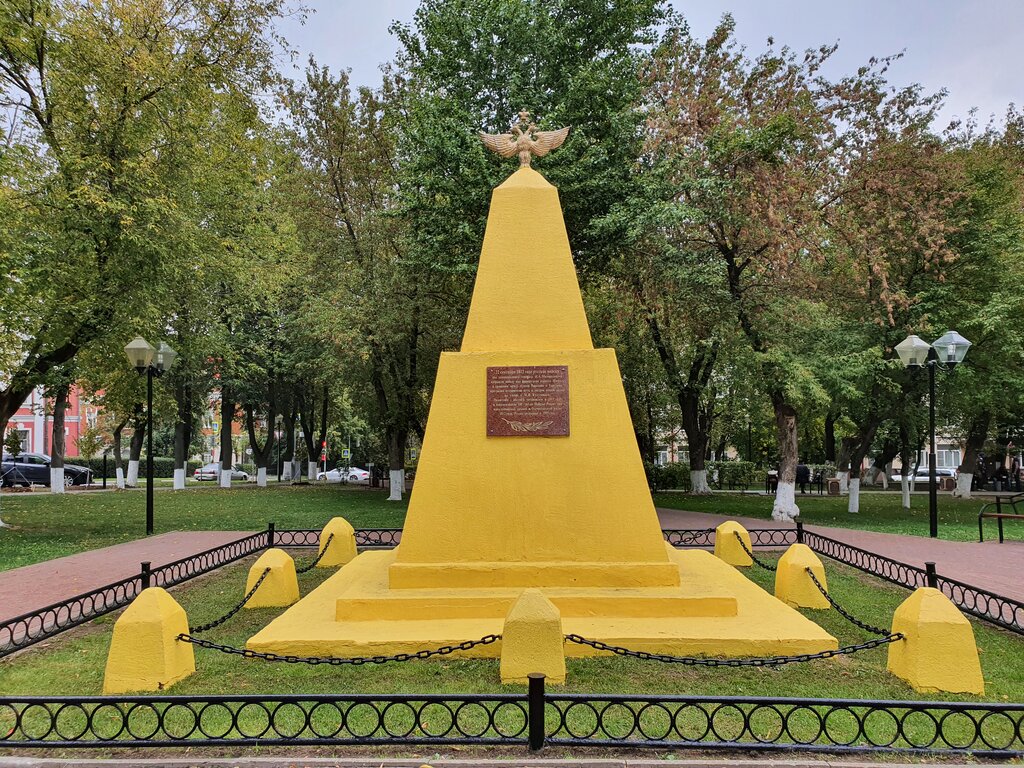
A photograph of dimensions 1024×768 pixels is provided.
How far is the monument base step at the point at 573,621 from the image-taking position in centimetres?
589

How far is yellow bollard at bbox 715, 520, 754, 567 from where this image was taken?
35.0 feet

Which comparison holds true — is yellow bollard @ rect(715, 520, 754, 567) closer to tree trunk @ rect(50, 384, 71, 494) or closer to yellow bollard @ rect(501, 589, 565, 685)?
yellow bollard @ rect(501, 589, 565, 685)

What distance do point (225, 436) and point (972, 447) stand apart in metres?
31.1

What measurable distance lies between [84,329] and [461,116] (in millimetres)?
9318

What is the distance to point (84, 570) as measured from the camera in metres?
10.7

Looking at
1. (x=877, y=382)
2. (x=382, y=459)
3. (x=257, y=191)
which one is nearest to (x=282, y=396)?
(x=382, y=459)

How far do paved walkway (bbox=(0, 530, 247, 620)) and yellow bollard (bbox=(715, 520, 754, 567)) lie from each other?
9.20m

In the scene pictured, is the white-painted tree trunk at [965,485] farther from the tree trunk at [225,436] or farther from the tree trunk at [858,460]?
the tree trunk at [225,436]

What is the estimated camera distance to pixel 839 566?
10625 millimetres

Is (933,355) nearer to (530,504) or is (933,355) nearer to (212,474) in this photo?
(530,504)

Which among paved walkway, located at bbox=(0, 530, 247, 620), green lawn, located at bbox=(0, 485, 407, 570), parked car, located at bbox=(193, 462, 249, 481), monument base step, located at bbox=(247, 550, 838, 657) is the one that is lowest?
parked car, located at bbox=(193, 462, 249, 481)

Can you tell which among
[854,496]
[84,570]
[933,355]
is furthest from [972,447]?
[84,570]

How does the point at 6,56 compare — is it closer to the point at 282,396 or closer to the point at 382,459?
the point at 282,396

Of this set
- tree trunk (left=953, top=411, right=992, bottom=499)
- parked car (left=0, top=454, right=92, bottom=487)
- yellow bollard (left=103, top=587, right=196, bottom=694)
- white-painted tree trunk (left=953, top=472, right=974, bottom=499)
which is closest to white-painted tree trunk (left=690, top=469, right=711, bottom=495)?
tree trunk (left=953, top=411, right=992, bottom=499)
